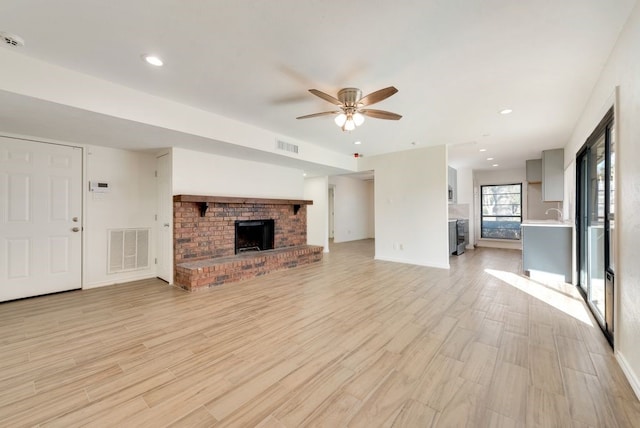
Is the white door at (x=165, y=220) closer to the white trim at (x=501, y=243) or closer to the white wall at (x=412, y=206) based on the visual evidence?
the white wall at (x=412, y=206)

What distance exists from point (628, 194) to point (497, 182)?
749 cm

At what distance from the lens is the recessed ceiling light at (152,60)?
7.60 feet

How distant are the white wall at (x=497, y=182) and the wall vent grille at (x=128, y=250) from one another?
349 inches

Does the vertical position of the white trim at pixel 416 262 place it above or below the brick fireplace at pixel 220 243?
below

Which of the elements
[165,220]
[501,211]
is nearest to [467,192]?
[501,211]

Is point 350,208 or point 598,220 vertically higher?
point 350,208

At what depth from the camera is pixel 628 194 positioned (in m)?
1.81

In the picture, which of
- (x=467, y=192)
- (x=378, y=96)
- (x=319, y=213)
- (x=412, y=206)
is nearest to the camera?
(x=378, y=96)

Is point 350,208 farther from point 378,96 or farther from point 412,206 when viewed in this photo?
point 378,96

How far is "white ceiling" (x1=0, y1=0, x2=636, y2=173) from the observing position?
180 cm

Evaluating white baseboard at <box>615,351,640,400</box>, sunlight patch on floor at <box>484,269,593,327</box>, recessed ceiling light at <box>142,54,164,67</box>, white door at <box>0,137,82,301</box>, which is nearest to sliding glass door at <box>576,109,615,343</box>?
sunlight patch on floor at <box>484,269,593,327</box>

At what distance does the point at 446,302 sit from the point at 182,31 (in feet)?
12.8

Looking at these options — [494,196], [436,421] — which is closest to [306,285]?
[436,421]

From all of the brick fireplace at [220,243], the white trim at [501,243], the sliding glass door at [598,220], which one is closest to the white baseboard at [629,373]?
the sliding glass door at [598,220]
